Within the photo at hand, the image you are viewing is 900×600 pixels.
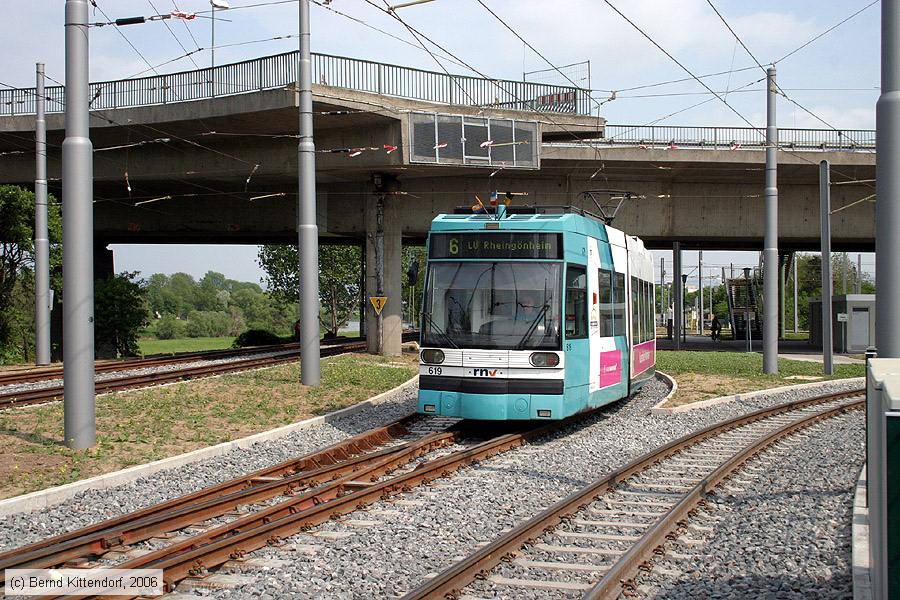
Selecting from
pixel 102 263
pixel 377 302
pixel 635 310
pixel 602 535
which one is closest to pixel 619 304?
pixel 635 310

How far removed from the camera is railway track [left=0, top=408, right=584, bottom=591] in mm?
6848

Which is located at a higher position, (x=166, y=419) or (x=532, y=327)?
(x=532, y=327)

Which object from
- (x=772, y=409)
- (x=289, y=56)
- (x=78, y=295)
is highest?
(x=289, y=56)

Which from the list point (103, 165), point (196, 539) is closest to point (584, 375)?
point (196, 539)

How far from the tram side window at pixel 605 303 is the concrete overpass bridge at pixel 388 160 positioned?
10280mm

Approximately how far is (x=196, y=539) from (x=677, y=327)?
3366 centimetres

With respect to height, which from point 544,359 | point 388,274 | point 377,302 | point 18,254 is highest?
point 18,254

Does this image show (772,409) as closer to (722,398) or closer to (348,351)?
(722,398)

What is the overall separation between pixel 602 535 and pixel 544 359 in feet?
16.4

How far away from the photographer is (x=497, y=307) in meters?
13.2

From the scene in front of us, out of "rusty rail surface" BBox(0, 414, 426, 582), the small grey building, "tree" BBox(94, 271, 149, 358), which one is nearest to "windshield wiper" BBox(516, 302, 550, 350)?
"rusty rail surface" BBox(0, 414, 426, 582)

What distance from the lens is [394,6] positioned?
46.8 ft

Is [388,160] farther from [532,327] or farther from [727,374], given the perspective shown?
[532,327]

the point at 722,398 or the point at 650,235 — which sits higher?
the point at 650,235
